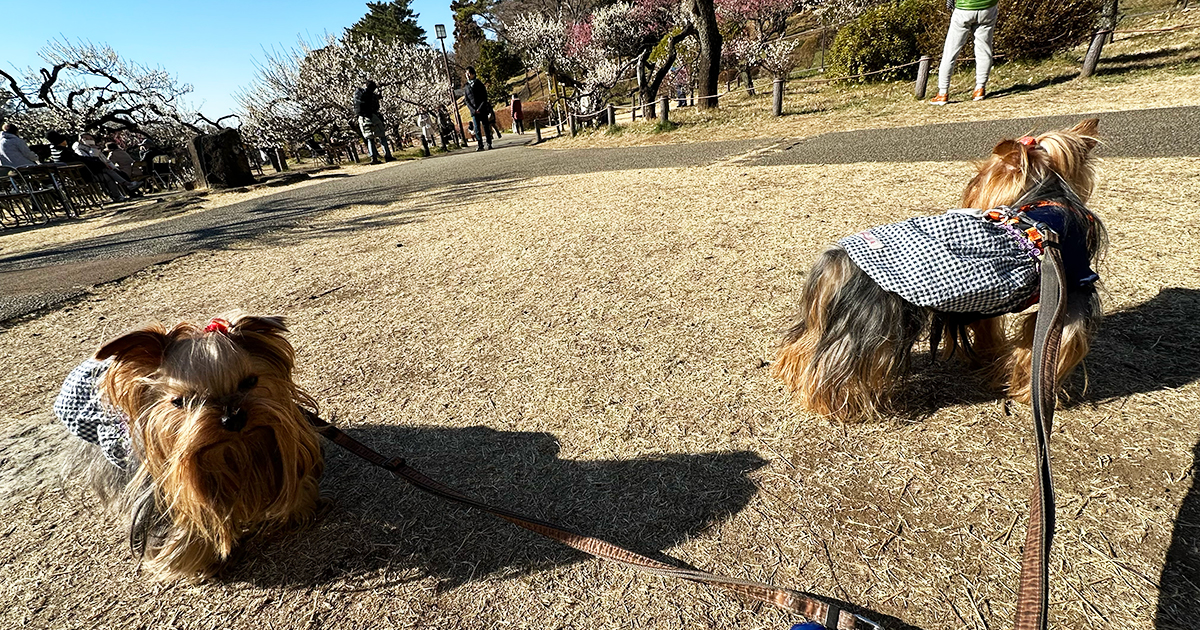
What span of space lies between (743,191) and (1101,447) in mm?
5372

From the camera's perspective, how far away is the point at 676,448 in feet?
8.23

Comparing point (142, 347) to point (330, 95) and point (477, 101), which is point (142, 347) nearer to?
point (477, 101)

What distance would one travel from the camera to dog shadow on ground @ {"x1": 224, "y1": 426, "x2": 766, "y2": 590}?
200 cm

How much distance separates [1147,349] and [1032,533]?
2320mm

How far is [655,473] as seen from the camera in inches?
93.3

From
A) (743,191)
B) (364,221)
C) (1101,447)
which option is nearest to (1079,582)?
(1101,447)

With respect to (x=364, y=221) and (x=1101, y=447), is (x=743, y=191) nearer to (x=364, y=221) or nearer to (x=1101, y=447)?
(x=1101, y=447)

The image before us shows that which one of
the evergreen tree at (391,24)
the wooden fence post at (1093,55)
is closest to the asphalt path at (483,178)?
the wooden fence post at (1093,55)

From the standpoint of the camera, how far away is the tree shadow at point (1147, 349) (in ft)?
8.13

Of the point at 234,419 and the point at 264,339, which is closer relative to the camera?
the point at 234,419

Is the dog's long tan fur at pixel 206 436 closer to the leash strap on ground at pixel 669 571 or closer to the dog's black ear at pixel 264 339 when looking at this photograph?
the dog's black ear at pixel 264 339

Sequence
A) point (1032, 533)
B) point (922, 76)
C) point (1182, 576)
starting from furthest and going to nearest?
1. point (922, 76)
2. point (1182, 576)
3. point (1032, 533)

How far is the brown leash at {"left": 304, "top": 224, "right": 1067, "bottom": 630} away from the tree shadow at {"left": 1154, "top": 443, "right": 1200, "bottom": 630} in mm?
544

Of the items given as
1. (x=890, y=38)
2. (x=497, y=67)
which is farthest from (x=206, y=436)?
(x=497, y=67)
